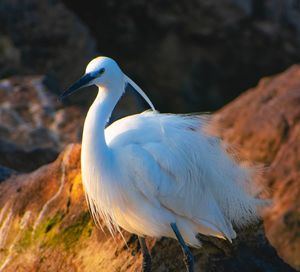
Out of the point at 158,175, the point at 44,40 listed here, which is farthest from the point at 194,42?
the point at 158,175

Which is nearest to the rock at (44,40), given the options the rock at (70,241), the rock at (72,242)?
the rock at (70,241)

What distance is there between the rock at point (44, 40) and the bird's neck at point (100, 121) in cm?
576

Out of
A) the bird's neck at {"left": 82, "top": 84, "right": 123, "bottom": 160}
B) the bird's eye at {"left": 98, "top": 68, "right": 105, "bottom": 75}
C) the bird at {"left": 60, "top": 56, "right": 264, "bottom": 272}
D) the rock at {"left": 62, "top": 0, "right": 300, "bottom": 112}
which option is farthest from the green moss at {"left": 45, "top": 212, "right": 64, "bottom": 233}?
the rock at {"left": 62, "top": 0, "right": 300, "bottom": 112}

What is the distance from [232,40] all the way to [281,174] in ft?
16.6

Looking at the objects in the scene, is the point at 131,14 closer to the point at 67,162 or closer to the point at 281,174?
the point at 281,174

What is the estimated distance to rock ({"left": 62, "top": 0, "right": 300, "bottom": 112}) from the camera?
13016 millimetres

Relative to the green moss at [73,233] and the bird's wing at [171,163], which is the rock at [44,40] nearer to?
the green moss at [73,233]

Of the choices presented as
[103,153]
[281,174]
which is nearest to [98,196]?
[103,153]

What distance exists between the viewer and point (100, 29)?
13375 mm

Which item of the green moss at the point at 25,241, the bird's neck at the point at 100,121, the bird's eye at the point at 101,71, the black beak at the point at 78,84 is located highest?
the black beak at the point at 78,84

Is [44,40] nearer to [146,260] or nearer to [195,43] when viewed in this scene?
[195,43]

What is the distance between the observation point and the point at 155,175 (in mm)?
5965

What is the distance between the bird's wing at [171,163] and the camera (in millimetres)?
5988

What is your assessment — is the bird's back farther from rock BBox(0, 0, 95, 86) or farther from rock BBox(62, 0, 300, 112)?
rock BBox(62, 0, 300, 112)
